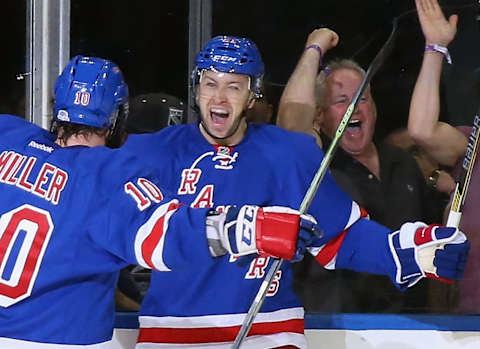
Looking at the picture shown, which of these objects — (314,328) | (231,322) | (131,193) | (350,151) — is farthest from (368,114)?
(131,193)

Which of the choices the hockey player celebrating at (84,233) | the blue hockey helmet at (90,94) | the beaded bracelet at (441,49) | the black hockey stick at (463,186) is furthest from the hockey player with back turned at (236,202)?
the beaded bracelet at (441,49)

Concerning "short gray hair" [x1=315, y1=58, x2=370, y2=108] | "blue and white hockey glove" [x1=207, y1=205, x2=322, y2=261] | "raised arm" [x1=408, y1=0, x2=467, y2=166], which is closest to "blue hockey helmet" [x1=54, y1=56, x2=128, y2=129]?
"blue and white hockey glove" [x1=207, y1=205, x2=322, y2=261]

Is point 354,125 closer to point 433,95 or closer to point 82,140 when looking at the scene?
point 433,95

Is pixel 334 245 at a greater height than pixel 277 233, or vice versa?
pixel 277 233

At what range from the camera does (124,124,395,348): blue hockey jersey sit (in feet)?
7.34

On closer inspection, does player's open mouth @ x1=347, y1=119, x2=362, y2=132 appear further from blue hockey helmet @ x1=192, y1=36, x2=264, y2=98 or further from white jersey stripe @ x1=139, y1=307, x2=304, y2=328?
white jersey stripe @ x1=139, y1=307, x2=304, y2=328

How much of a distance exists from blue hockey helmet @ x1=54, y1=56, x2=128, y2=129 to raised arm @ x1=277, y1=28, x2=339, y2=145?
716 millimetres

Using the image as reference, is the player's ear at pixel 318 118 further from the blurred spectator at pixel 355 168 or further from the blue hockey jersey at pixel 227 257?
the blue hockey jersey at pixel 227 257

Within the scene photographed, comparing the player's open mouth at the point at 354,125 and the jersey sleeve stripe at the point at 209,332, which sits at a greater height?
the player's open mouth at the point at 354,125

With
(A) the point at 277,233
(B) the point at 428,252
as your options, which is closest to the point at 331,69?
(B) the point at 428,252

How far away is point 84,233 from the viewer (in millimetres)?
1828

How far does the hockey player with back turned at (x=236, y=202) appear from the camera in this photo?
88.1 inches

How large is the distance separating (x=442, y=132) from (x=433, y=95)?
0.11m

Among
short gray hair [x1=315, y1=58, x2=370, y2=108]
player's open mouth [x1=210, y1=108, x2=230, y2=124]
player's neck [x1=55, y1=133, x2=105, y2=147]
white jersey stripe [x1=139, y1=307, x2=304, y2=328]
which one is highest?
short gray hair [x1=315, y1=58, x2=370, y2=108]
